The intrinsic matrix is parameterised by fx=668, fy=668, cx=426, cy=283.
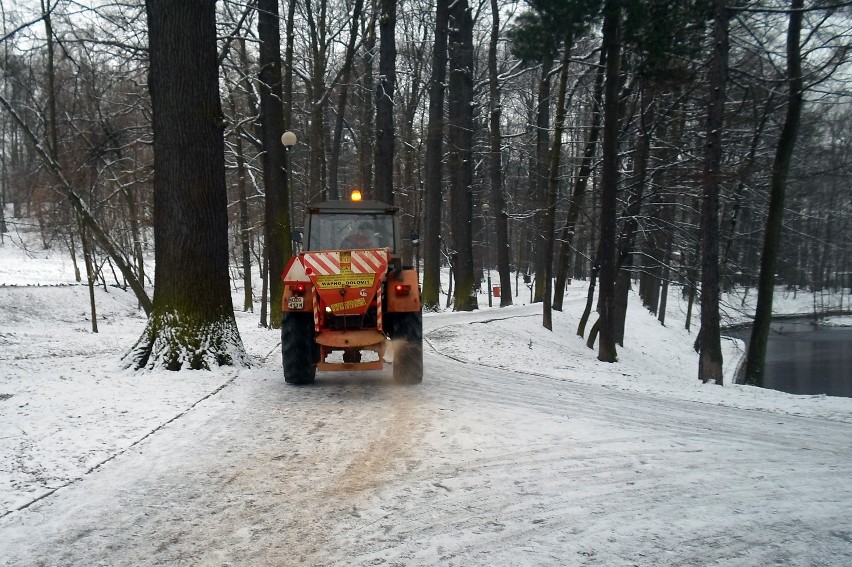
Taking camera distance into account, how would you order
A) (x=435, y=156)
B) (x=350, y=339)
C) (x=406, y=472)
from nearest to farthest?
(x=406, y=472)
(x=350, y=339)
(x=435, y=156)

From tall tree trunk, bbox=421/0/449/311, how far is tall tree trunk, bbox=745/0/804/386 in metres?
10.8

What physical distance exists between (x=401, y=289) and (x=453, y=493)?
4410 millimetres

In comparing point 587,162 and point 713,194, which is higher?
point 587,162

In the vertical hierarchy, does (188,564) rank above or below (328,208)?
below

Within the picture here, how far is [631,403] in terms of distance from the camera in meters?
8.12

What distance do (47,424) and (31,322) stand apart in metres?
21.0

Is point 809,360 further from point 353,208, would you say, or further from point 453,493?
point 453,493

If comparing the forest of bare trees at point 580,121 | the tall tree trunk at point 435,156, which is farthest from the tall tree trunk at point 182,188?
the tall tree trunk at point 435,156

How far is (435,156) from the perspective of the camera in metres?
22.7

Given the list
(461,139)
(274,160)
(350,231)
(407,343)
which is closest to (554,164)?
(461,139)

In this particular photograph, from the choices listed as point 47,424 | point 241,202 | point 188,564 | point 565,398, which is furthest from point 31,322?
point 188,564

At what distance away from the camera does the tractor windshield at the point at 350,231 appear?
32.0 feet

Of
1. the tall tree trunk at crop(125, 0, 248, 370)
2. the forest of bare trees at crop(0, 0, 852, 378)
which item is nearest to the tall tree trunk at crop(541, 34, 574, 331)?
the forest of bare trees at crop(0, 0, 852, 378)

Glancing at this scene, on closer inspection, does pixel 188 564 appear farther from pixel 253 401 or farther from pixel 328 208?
pixel 328 208
